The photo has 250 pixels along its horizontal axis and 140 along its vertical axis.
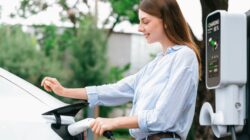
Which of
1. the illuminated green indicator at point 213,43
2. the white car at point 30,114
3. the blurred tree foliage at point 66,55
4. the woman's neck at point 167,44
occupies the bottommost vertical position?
the blurred tree foliage at point 66,55

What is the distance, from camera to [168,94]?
95.4 inches

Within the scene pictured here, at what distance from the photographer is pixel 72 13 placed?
2238 centimetres

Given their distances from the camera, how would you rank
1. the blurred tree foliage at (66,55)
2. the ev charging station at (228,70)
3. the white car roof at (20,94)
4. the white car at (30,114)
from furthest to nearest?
the blurred tree foliage at (66,55), the white car roof at (20,94), the white car at (30,114), the ev charging station at (228,70)

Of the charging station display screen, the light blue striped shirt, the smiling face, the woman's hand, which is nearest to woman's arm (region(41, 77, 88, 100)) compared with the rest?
the woman's hand

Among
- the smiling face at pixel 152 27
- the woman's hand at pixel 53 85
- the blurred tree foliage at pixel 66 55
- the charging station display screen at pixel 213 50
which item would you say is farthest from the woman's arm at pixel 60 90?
the blurred tree foliage at pixel 66 55

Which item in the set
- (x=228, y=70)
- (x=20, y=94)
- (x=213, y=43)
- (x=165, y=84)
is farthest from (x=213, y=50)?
(x=20, y=94)

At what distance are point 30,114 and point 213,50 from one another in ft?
3.05

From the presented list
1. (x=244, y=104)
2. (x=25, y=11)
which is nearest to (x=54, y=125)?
(x=244, y=104)

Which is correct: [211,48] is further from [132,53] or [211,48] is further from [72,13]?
[132,53]

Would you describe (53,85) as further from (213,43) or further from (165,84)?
(213,43)

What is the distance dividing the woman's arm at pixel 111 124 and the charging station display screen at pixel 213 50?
0.34m

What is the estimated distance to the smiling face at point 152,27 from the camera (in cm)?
255

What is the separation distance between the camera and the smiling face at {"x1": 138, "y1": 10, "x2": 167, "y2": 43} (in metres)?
2.55

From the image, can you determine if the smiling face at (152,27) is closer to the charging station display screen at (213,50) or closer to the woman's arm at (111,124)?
the charging station display screen at (213,50)
